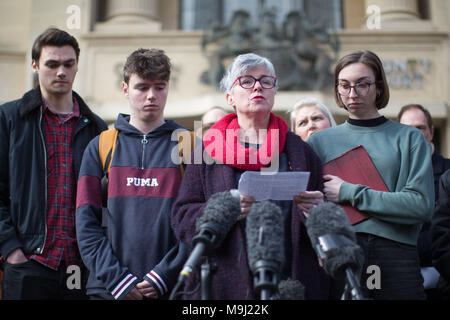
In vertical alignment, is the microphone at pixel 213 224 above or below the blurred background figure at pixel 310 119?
below

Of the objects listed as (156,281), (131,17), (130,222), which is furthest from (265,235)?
(131,17)

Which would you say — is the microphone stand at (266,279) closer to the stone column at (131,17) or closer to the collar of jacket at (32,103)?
the collar of jacket at (32,103)

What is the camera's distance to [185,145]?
9.64 feet

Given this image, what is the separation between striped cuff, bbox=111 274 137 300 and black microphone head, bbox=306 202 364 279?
1.00m

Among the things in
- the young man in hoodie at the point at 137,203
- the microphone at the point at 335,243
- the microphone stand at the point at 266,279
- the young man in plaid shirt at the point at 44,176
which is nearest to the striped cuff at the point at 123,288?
the young man in hoodie at the point at 137,203

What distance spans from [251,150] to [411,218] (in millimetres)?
886

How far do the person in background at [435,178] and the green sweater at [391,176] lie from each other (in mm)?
915

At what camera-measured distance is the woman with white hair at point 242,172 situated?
234cm

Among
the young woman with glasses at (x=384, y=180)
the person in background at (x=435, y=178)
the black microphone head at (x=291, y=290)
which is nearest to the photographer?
the black microphone head at (x=291, y=290)

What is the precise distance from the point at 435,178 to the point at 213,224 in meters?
2.55

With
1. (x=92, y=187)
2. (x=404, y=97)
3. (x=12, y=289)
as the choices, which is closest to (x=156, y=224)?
(x=92, y=187)

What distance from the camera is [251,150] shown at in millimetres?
2539

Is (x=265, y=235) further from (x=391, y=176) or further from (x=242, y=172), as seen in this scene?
(x=391, y=176)
